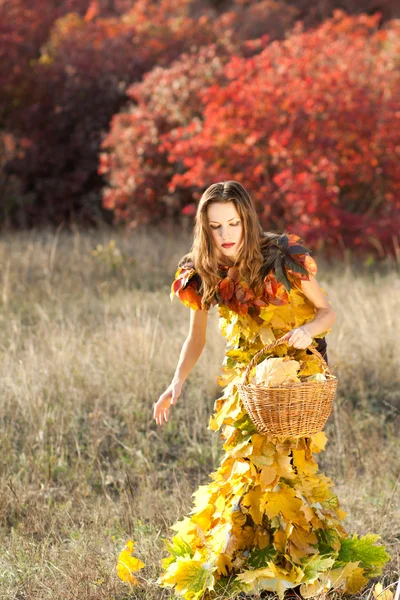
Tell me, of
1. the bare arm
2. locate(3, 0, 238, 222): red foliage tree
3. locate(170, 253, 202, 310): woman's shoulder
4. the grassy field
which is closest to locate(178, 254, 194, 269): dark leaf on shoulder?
locate(170, 253, 202, 310): woman's shoulder

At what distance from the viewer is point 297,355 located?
2.90 meters

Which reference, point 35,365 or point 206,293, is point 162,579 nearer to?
point 206,293

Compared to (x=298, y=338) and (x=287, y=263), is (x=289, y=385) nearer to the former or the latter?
(x=298, y=338)

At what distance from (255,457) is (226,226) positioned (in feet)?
2.56

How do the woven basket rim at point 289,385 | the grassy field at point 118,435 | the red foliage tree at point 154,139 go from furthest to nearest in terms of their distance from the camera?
1. the red foliage tree at point 154,139
2. the grassy field at point 118,435
3. the woven basket rim at point 289,385

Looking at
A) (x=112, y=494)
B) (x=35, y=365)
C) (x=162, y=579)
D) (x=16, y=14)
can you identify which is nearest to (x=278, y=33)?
(x=16, y=14)

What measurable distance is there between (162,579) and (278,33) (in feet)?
47.2

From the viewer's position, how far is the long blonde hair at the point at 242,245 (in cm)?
282

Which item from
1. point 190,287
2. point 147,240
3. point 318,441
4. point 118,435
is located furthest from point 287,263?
point 147,240

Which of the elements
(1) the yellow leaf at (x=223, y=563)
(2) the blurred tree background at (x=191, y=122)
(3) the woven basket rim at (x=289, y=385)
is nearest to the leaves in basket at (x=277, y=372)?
(3) the woven basket rim at (x=289, y=385)

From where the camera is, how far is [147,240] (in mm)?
9039

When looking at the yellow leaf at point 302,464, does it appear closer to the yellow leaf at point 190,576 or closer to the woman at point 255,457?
the woman at point 255,457

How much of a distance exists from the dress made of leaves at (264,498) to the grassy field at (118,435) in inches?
11.1

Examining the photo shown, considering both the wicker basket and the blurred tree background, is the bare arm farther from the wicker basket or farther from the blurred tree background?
the blurred tree background
